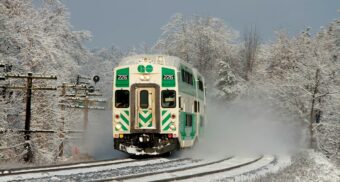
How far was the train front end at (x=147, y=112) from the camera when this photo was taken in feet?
61.2

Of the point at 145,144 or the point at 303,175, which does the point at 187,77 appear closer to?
the point at 145,144

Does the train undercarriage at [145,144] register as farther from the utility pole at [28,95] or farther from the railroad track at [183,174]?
the utility pole at [28,95]

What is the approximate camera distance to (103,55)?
137875 millimetres

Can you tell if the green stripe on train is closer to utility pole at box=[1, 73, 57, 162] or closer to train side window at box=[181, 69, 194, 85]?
train side window at box=[181, 69, 194, 85]

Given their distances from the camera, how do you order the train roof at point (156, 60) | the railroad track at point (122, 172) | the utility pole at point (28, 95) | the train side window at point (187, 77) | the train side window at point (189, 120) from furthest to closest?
the train side window at point (189, 120) → the train side window at point (187, 77) → the train roof at point (156, 60) → the utility pole at point (28, 95) → the railroad track at point (122, 172)

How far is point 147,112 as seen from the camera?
61.3 ft

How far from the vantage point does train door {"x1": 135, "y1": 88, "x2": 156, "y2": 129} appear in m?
18.7

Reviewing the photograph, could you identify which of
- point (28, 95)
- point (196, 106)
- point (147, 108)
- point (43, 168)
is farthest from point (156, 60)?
point (43, 168)

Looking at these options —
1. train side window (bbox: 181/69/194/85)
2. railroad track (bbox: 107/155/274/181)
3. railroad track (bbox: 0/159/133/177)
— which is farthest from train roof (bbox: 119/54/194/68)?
railroad track (bbox: 0/159/133/177)

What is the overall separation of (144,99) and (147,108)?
1.22 feet

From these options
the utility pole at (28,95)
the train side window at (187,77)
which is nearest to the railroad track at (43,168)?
the utility pole at (28,95)

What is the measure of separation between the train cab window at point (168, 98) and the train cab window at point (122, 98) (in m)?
1.36

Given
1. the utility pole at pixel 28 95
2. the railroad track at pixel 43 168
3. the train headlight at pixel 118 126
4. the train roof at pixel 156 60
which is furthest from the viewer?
the train roof at pixel 156 60

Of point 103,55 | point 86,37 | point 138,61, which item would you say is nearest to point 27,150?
point 138,61
